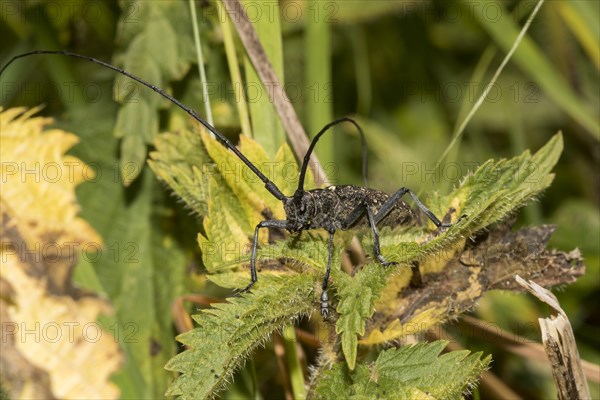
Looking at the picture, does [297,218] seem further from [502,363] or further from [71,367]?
[502,363]

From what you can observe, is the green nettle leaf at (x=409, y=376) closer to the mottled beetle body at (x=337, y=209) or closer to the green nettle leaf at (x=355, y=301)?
the green nettle leaf at (x=355, y=301)

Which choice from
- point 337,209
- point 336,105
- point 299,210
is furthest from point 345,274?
point 336,105

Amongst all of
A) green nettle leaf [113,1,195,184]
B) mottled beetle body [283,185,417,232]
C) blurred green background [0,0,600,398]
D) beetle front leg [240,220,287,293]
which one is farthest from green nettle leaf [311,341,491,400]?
green nettle leaf [113,1,195,184]

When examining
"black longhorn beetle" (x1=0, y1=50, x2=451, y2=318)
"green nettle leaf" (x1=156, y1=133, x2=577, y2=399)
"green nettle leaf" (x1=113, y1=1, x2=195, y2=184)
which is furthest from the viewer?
"green nettle leaf" (x1=113, y1=1, x2=195, y2=184)

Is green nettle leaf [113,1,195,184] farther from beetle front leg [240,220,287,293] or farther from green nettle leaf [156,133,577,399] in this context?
beetle front leg [240,220,287,293]

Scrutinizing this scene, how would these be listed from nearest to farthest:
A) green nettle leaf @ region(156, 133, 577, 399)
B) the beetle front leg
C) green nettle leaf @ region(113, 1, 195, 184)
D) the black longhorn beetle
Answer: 1. green nettle leaf @ region(156, 133, 577, 399)
2. the beetle front leg
3. the black longhorn beetle
4. green nettle leaf @ region(113, 1, 195, 184)

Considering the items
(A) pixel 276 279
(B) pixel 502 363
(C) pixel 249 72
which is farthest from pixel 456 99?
(A) pixel 276 279

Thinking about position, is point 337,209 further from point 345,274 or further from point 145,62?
point 145,62

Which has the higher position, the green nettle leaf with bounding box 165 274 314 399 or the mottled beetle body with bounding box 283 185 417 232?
the mottled beetle body with bounding box 283 185 417 232
